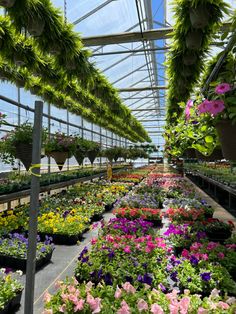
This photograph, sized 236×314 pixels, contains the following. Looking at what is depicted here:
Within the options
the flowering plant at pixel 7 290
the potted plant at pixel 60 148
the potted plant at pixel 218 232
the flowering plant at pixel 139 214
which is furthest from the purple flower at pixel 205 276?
the potted plant at pixel 60 148

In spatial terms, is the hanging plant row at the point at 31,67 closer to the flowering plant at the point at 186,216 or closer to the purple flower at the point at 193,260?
the flowering plant at the point at 186,216

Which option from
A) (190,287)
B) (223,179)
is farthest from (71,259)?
(223,179)

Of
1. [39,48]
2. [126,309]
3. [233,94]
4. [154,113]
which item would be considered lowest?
[126,309]

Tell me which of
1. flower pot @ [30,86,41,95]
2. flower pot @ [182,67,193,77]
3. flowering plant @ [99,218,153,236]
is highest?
flower pot @ [30,86,41,95]

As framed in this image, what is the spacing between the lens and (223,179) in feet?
22.9

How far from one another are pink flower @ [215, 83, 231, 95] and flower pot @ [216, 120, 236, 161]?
215mm

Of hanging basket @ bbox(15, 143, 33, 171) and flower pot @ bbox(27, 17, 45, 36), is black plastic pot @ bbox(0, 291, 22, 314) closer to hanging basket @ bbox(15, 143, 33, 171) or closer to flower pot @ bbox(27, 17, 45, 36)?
hanging basket @ bbox(15, 143, 33, 171)

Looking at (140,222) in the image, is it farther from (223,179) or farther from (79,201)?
(223,179)

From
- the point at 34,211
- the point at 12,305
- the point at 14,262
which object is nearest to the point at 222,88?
the point at 34,211

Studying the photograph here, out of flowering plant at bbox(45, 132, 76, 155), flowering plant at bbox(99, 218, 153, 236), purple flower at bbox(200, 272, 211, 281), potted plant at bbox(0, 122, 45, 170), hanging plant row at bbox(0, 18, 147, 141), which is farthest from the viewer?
flowering plant at bbox(45, 132, 76, 155)

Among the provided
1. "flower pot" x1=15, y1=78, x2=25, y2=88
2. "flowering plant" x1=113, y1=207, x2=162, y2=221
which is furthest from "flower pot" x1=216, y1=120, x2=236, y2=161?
"flower pot" x1=15, y1=78, x2=25, y2=88

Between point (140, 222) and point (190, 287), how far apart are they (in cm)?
175

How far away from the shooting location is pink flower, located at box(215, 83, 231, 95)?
1327 millimetres

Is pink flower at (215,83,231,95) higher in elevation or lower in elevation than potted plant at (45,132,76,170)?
higher
